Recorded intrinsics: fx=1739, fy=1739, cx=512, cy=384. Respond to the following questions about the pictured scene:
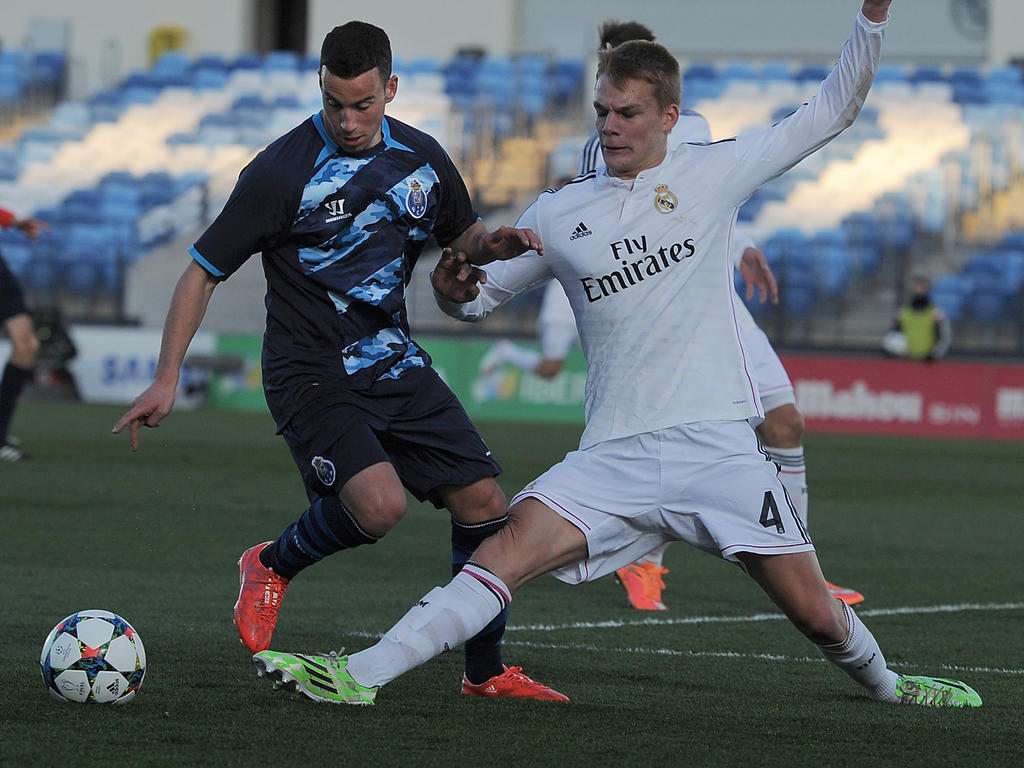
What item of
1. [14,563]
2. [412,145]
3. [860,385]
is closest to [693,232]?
[412,145]

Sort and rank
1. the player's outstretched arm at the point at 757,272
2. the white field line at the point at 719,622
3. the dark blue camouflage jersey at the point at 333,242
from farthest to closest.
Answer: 1. the player's outstretched arm at the point at 757,272
2. the white field line at the point at 719,622
3. the dark blue camouflage jersey at the point at 333,242

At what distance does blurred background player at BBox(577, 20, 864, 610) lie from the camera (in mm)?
6871

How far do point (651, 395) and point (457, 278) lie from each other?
25.0 inches

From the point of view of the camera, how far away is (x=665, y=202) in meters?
4.64

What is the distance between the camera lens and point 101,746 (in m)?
3.99

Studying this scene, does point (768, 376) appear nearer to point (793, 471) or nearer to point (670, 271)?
point (793, 471)

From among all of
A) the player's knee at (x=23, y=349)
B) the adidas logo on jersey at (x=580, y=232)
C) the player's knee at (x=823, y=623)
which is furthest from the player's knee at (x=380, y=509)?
the player's knee at (x=23, y=349)

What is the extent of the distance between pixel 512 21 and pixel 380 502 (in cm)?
2425

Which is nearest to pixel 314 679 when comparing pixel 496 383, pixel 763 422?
pixel 763 422

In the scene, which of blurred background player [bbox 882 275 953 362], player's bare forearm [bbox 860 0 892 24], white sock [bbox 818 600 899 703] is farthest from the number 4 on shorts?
blurred background player [bbox 882 275 953 362]

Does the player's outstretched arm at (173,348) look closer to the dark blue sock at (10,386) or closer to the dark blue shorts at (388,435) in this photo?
the dark blue shorts at (388,435)

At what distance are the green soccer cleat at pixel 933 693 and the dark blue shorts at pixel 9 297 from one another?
793cm

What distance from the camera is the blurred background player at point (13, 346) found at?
11406 millimetres

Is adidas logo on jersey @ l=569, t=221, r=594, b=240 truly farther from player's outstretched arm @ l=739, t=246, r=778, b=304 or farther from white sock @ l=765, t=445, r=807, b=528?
white sock @ l=765, t=445, r=807, b=528
